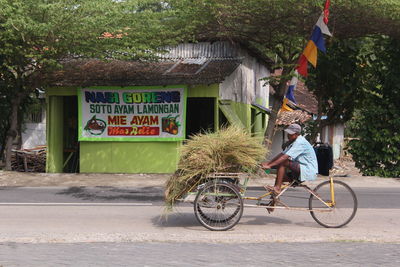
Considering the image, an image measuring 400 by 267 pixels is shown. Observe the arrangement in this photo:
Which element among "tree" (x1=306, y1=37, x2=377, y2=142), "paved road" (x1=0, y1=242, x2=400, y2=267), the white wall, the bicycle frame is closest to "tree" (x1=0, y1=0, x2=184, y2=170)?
the white wall

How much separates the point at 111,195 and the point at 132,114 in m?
5.91

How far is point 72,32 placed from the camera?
47.5 feet

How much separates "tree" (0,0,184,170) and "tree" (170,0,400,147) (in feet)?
3.72

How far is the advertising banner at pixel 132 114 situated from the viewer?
17625 mm

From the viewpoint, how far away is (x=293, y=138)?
8016 millimetres

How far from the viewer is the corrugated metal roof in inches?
746

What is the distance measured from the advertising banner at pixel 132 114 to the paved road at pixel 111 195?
3902 mm

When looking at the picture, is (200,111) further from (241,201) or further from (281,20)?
(241,201)

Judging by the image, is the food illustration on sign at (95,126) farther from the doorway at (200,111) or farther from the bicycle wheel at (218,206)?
the bicycle wheel at (218,206)

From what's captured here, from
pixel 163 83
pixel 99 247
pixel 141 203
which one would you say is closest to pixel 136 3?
pixel 163 83

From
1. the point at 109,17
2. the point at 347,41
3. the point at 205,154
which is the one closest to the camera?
the point at 205,154

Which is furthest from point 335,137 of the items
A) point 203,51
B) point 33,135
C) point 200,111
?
point 33,135

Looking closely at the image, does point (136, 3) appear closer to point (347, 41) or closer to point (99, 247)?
point (347, 41)

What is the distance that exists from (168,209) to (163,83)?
9900 mm
